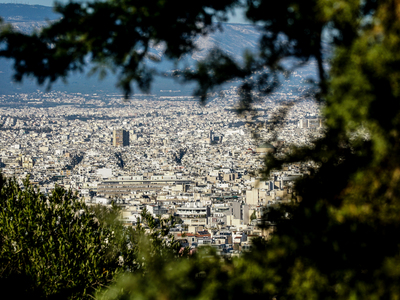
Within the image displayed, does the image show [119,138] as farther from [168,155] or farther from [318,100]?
[318,100]

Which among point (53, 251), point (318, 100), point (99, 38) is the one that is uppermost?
point (99, 38)

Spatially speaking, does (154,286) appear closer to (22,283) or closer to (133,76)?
(133,76)

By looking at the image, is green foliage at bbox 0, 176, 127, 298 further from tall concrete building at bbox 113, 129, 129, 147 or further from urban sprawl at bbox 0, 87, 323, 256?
tall concrete building at bbox 113, 129, 129, 147

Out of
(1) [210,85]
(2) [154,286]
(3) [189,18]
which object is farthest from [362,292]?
(3) [189,18]

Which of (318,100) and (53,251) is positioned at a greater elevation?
(318,100)

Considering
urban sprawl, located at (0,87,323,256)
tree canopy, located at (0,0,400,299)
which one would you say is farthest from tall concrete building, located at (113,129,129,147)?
tree canopy, located at (0,0,400,299)

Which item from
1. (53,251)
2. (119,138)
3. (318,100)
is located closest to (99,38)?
(318,100)

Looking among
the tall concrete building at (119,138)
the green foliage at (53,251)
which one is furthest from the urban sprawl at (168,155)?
the green foliage at (53,251)
